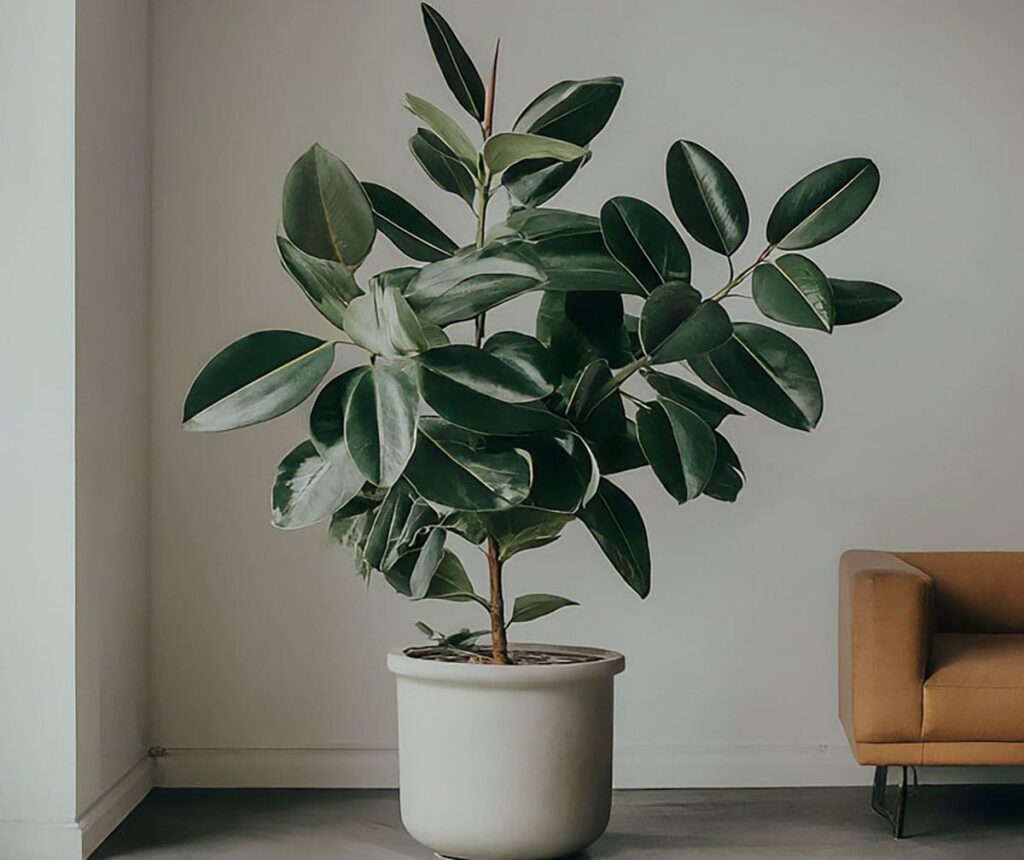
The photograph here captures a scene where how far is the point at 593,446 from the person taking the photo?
2357 mm

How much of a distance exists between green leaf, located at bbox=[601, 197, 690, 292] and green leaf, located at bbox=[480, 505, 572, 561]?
45 centimetres

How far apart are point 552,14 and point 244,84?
80 centimetres

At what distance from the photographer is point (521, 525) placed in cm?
233

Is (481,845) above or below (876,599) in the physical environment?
A: below

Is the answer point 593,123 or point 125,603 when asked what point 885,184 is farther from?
point 125,603

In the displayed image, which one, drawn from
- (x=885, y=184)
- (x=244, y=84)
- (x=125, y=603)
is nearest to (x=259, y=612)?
(x=125, y=603)

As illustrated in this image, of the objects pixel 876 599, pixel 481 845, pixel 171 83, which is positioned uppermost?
pixel 171 83

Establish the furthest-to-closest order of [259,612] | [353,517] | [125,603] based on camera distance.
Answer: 1. [259,612]
2. [125,603]
3. [353,517]

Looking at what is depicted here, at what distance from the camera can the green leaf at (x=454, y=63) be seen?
2271 millimetres

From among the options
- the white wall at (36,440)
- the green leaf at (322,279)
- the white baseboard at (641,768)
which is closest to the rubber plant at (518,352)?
the green leaf at (322,279)

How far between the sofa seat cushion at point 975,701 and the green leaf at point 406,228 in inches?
51.8

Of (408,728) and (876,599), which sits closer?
(408,728)

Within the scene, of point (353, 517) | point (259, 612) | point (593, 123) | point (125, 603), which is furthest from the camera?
point (259, 612)

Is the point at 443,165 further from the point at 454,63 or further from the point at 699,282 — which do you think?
the point at 699,282
